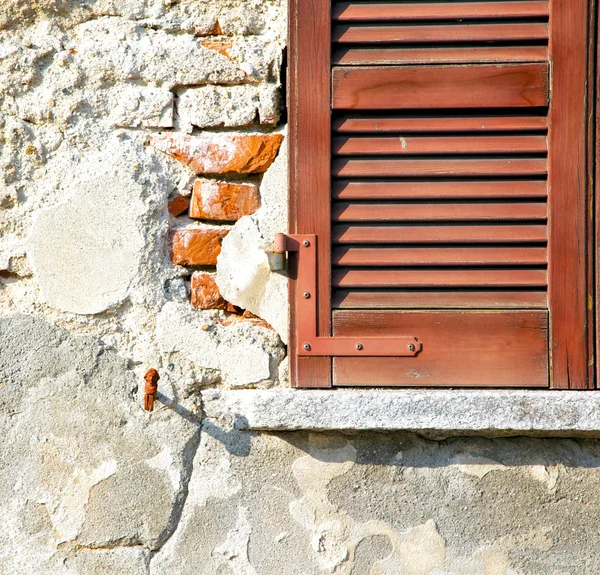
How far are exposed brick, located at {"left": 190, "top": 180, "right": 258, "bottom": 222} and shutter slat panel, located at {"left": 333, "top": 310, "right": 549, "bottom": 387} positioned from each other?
0.37 m

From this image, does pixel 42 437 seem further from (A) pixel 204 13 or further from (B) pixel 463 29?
(B) pixel 463 29

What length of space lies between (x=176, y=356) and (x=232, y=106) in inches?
24.3

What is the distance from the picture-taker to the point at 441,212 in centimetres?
153

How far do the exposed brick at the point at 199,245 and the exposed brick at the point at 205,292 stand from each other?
0.12 ft

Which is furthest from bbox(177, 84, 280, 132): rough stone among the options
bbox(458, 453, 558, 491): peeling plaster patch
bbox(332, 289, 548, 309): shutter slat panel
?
bbox(458, 453, 558, 491): peeling plaster patch

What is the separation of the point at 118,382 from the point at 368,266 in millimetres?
655

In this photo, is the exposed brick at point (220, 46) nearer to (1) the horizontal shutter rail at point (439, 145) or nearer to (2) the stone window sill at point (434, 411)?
(1) the horizontal shutter rail at point (439, 145)

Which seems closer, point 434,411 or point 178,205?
point 434,411

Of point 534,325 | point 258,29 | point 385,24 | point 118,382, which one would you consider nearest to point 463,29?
point 385,24

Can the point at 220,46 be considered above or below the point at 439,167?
above

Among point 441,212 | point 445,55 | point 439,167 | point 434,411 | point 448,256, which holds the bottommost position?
point 434,411

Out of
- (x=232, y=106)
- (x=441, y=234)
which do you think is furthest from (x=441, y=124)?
(x=232, y=106)

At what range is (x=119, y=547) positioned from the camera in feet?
5.05

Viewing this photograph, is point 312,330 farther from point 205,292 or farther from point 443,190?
point 443,190
